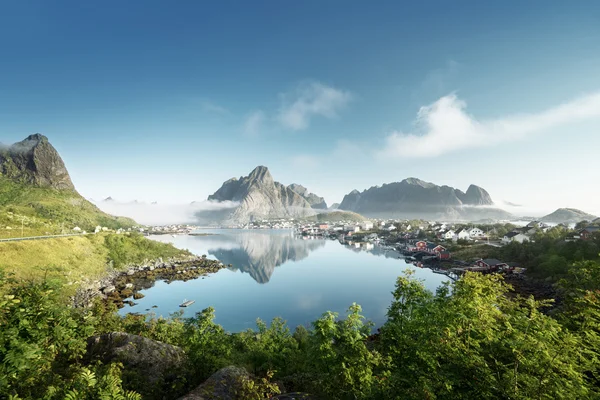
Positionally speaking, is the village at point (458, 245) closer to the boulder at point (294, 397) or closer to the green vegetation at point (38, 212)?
the boulder at point (294, 397)

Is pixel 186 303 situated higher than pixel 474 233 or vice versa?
pixel 474 233

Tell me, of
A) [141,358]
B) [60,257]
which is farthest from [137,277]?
[141,358]

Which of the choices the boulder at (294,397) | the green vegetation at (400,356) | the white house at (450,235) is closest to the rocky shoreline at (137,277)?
the green vegetation at (400,356)

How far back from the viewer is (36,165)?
146250 millimetres

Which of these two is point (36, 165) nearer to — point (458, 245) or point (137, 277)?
point (137, 277)

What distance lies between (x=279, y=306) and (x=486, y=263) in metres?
48.0

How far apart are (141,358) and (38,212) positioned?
400 ft

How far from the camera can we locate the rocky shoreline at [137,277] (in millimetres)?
39562

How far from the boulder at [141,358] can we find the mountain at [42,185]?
11325 centimetres

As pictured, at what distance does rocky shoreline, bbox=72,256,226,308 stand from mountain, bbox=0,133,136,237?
54.3m

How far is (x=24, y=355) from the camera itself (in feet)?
13.3

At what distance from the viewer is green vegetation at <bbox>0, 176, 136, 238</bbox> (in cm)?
5816

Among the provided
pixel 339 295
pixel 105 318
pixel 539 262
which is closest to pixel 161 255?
pixel 339 295

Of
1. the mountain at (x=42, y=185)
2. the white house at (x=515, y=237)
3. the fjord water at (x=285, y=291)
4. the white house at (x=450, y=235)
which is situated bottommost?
the fjord water at (x=285, y=291)
